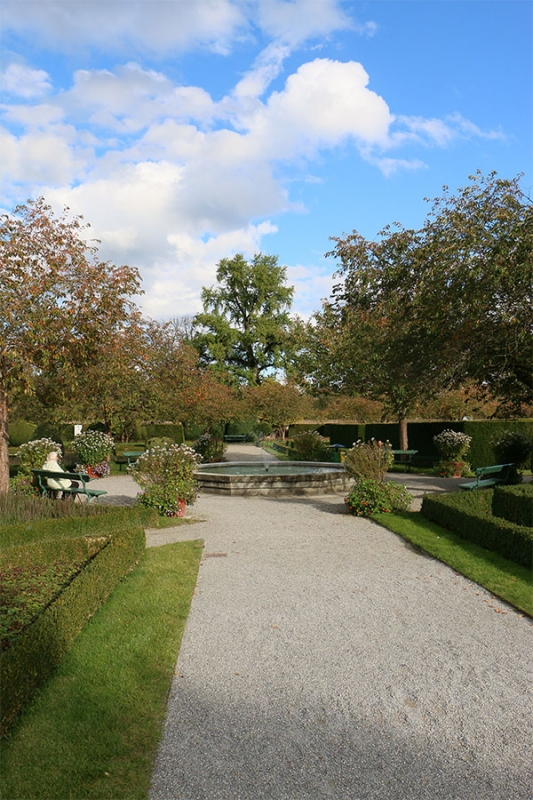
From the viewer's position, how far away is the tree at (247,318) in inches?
1788

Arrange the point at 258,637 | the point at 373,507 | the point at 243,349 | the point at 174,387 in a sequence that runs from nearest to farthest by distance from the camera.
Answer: the point at 258,637
the point at 373,507
the point at 174,387
the point at 243,349

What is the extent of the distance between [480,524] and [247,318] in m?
40.6

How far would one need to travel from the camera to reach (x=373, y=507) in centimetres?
1046

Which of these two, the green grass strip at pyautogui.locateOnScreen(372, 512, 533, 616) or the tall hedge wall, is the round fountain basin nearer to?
the green grass strip at pyautogui.locateOnScreen(372, 512, 533, 616)

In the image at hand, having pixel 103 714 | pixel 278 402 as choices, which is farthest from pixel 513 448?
pixel 278 402

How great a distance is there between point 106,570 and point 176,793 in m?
3.14

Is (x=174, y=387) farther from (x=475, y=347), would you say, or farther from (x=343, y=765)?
(x=343, y=765)

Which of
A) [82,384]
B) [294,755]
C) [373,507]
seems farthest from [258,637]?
[82,384]

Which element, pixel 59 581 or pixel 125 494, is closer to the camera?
pixel 59 581

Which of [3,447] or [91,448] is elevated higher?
[3,447]

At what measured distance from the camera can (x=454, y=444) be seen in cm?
1848

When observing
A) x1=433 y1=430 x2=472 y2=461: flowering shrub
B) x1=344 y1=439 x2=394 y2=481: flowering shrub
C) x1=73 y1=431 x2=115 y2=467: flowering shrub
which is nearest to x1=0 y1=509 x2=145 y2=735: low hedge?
x1=344 y1=439 x2=394 y2=481: flowering shrub

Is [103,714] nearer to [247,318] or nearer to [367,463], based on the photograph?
[367,463]

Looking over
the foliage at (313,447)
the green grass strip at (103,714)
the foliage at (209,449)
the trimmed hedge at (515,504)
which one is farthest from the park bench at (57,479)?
the foliage at (209,449)
